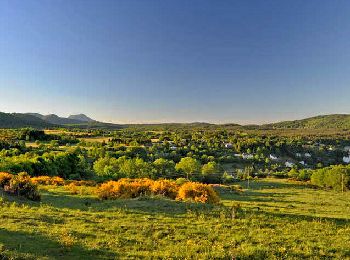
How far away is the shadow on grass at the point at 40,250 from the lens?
51.4ft

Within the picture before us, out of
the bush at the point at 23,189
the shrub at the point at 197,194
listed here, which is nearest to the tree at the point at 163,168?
the shrub at the point at 197,194

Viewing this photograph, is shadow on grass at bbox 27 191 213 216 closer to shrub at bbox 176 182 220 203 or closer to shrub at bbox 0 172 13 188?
shrub at bbox 176 182 220 203

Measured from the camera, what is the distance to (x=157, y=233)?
19.8 meters

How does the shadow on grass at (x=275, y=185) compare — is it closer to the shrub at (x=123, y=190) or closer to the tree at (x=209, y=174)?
the tree at (x=209, y=174)

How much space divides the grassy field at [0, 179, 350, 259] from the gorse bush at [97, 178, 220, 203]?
4.21 m

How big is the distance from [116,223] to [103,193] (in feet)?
39.5

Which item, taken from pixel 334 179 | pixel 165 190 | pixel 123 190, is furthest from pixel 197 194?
pixel 334 179

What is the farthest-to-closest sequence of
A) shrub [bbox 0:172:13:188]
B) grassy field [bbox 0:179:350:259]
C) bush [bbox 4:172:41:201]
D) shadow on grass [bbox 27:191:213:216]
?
shrub [bbox 0:172:13:188], bush [bbox 4:172:41:201], shadow on grass [bbox 27:191:213:216], grassy field [bbox 0:179:350:259]

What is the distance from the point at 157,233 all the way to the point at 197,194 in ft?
45.5

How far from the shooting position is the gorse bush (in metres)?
33.0

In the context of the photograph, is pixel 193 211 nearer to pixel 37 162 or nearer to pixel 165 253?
pixel 165 253

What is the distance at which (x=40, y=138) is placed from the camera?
19388cm

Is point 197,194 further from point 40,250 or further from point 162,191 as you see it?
point 40,250

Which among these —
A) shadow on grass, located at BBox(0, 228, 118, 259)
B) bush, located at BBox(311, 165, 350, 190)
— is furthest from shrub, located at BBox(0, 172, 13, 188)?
bush, located at BBox(311, 165, 350, 190)
